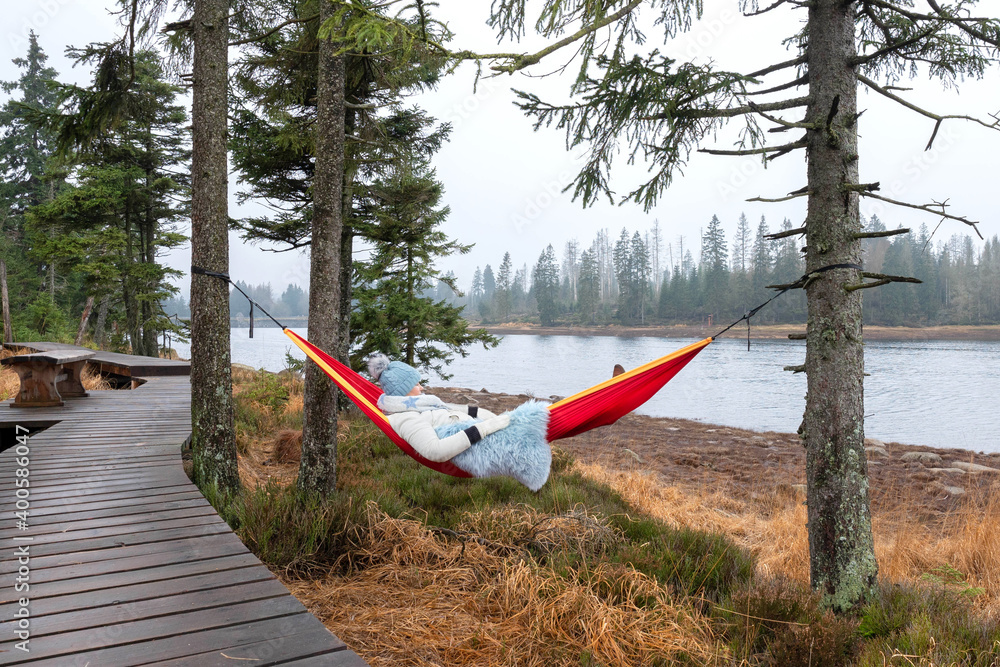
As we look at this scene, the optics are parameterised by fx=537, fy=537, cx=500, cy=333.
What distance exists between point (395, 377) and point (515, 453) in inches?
31.7

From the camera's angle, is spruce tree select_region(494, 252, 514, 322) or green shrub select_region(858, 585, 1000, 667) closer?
green shrub select_region(858, 585, 1000, 667)

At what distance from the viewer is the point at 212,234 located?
147 inches

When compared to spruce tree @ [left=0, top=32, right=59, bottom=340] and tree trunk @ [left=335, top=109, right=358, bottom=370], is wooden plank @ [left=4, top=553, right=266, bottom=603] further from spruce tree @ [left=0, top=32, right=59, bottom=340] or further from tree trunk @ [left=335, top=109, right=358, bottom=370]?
spruce tree @ [left=0, top=32, right=59, bottom=340]

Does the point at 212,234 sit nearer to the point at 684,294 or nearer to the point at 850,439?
the point at 850,439

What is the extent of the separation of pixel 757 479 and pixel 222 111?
23.3 ft

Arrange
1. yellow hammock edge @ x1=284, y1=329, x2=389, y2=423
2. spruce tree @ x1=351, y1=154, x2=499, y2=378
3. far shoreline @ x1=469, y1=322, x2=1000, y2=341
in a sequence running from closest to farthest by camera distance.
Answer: yellow hammock edge @ x1=284, y1=329, x2=389, y2=423 < spruce tree @ x1=351, y1=154, x2=499, y2=378 < far shoreline @ x1=469, y1=322, x2=1000, y2=341

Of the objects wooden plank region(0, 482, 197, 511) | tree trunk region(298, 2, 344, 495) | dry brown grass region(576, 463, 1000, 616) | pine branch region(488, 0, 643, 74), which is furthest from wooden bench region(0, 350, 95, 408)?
dry brown grass region(576, 463, 1000, 616)

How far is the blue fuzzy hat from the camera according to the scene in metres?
2.84

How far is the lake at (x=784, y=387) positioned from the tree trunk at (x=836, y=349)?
678 cm

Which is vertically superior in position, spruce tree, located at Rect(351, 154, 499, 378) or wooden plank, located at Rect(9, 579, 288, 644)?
spruce tree, located at Rect(351, 154, 499, 378)

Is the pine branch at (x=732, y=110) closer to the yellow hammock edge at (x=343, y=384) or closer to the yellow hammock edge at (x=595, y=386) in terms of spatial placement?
the yellow hammock edge at (x=595, y=386)

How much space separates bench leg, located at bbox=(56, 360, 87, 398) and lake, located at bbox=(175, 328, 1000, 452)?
4.18 meters

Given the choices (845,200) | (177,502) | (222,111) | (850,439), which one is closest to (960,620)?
(850,439)

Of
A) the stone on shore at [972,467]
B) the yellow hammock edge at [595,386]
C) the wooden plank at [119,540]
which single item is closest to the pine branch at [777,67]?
the yellow hammock edge at [595,386]
